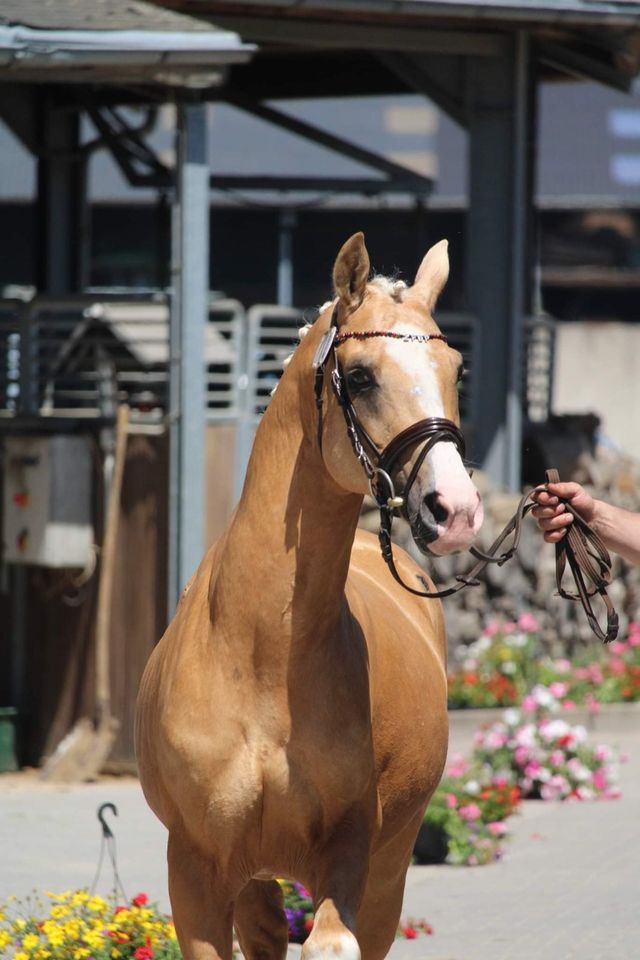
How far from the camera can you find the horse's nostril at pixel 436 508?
13.5 ft

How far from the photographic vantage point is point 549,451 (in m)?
15.6

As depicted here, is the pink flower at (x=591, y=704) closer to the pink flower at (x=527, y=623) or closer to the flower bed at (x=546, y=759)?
the pink flower at (x=527, y=623)

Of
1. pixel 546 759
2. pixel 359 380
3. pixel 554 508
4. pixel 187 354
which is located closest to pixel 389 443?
pixel 359 380

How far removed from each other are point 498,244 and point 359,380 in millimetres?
10755

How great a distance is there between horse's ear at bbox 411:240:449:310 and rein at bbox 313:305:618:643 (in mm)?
243

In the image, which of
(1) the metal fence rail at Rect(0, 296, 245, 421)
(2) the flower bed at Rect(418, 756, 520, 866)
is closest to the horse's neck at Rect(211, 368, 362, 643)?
(2) the flower bed at Rect(418, 756, 520, 866)

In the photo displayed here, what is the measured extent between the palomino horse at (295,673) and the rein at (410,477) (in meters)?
0.02

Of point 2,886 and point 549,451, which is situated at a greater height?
point 549,451

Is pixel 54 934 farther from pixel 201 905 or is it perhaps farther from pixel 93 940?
pixel 201 905

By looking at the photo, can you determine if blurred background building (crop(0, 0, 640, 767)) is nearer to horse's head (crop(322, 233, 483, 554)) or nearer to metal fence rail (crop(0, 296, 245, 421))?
metal fence rail (crop(0, 296, 245, 421))

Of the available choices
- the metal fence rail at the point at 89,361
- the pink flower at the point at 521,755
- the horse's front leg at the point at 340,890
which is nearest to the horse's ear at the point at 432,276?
the horse's front leg at the point at 340,890

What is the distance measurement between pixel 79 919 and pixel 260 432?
222 cm

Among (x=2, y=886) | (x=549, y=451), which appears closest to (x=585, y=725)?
(x=549, y=451)

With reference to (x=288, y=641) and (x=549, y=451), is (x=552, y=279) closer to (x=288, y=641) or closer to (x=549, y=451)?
(x=549, y=451)
